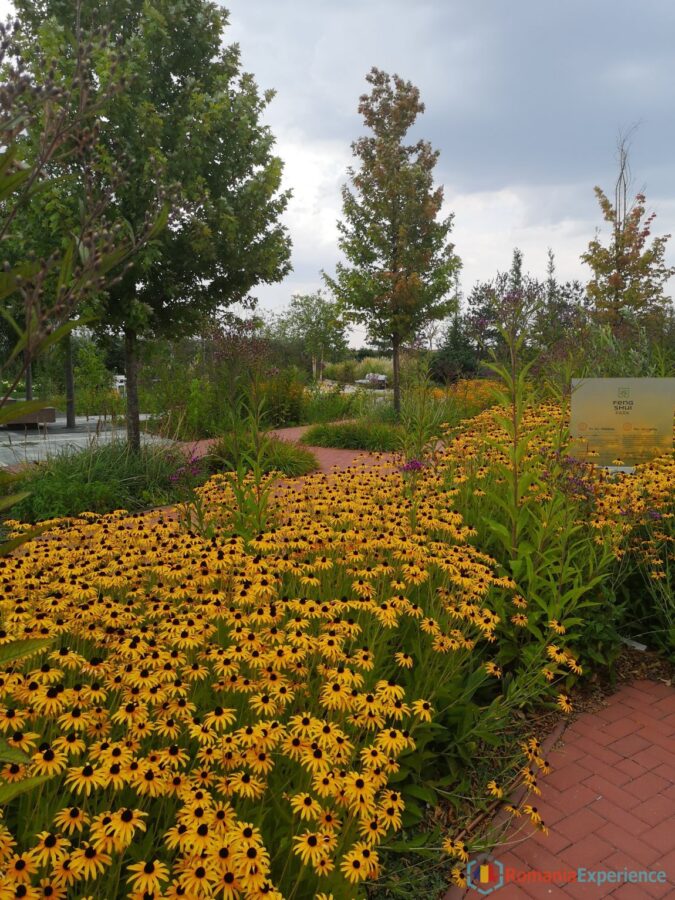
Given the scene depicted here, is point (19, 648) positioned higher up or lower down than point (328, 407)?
lower down

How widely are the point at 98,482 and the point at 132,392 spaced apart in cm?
217

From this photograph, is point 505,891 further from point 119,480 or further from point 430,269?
point 430,269

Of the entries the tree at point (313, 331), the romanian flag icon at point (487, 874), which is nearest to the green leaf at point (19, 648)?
the romanian flag icon at point (487, 874)

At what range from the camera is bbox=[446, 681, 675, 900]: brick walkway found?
2.54 meters

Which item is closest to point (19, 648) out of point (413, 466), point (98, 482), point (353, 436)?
point (413, 466)

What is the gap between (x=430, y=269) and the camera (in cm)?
1616

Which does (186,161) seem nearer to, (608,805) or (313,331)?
(608,805)

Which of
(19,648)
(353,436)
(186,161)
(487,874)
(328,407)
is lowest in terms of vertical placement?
(487,874)

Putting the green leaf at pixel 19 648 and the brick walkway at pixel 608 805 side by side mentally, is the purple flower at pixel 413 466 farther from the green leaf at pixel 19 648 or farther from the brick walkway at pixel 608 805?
the green leaf at pixel 19 648

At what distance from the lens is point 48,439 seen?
1534 centimetres

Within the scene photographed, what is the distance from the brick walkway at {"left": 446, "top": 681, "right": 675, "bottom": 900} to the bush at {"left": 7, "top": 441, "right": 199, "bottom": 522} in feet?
15.7

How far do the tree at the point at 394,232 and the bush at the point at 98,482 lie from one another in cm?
829

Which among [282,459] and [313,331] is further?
[313,331]

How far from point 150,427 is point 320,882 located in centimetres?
1153
